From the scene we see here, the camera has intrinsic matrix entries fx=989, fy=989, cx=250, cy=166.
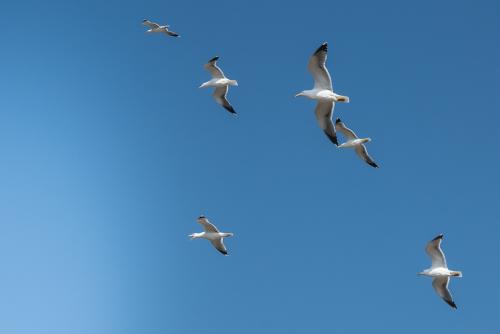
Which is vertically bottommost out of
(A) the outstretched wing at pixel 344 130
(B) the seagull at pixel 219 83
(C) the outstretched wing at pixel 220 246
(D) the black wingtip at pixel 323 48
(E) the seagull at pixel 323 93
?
(C) the outstretched wing at pixel 220 246

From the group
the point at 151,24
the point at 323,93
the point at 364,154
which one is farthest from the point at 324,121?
the point at 151,24

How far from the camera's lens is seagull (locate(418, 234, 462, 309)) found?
Result: 113 feet

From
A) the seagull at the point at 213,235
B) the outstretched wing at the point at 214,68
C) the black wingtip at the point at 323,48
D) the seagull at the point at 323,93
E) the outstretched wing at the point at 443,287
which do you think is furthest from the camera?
Answer: the seagull at the point at 213,235

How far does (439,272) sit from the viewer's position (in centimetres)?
3475

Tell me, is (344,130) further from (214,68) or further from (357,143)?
(214,68)

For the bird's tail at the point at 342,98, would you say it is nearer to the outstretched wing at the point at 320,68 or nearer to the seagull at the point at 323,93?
the seagull at the point at 323,93

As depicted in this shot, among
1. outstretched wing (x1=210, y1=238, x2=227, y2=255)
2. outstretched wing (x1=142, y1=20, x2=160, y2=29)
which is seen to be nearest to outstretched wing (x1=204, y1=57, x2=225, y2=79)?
outstretched wing (x1=142, y1=20, x2=160, y2=29)

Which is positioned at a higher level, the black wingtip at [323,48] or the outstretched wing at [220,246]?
the black wingtip at [323,48]

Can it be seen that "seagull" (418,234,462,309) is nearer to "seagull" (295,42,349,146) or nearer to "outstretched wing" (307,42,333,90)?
"seagull" (295,42,349,146)

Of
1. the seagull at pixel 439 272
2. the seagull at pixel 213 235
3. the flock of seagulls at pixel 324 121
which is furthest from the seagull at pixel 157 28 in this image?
the seagull at pixel 439 272

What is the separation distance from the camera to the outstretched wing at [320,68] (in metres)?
30.7

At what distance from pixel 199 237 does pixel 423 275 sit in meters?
9.22

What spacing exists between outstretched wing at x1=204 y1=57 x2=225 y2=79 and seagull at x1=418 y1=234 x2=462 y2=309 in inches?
395

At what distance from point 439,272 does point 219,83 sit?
10.6 meters
